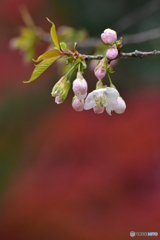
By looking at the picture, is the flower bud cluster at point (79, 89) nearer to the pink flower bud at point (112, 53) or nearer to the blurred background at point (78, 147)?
the pink flower bud at point (112, 53)

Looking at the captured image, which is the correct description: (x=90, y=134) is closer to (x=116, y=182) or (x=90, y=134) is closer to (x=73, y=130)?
Answer: (x=73, y=130)

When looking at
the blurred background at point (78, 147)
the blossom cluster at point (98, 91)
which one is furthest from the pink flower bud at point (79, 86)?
the blurred background at point (78, 147)

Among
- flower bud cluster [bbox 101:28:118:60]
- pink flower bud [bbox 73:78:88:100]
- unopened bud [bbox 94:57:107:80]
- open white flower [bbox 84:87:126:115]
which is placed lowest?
open white flower [bbox 84:87:126:115]

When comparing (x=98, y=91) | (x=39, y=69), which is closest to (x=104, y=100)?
(x=98, y=91)

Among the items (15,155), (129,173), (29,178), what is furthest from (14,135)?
(129,173)

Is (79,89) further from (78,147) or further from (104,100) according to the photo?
(78,147)

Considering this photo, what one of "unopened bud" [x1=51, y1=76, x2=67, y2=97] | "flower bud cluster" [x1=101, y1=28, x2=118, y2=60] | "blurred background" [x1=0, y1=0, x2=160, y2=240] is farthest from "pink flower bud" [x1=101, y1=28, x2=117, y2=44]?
"blurred background" [x1=0, y1=0, x2=160, y2=240]

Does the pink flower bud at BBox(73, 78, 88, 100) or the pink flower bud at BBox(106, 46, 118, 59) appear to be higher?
the pink flower bud at BBox(106, 46, 118, 59)

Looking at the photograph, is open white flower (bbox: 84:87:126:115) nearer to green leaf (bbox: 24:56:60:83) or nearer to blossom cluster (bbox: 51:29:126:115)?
blossom cluster (bbox: 51:29:126:115)
